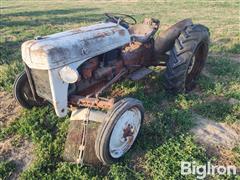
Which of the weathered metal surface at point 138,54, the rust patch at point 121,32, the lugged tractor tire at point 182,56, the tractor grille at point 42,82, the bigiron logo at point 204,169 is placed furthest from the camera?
the weathered metal surface at point 138,54

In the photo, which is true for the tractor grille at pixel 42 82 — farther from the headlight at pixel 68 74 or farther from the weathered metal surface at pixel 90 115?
the weathered metal surface at pixel 90 115

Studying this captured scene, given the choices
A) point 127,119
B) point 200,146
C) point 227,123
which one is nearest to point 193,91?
point 227,123

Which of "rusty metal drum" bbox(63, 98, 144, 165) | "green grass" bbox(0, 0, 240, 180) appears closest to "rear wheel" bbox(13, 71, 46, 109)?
"green grass" bbox(0, 0, 240, 180)

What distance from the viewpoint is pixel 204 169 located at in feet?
15.2

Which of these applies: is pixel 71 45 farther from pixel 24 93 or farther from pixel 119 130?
pixel 24 93

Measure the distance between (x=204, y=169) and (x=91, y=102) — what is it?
5.62ft

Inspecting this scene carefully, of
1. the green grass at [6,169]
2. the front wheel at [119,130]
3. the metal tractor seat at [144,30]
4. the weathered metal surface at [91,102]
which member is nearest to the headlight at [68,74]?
the weathered metal surface at [91,102]

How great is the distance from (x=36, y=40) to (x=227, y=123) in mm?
3088

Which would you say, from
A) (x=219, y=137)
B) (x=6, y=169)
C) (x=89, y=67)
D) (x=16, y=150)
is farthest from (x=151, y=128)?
(x=6, y=169)

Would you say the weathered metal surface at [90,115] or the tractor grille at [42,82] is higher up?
the tractor grille at [42,82]

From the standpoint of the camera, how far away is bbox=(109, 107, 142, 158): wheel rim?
4.68m

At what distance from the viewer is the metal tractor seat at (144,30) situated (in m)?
6.64

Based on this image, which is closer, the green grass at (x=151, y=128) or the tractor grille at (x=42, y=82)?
the green grass at (x=151, y=128)

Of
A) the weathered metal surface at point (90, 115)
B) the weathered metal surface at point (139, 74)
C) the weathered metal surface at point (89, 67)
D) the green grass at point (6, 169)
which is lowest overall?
the green grass at point (6, 169)
